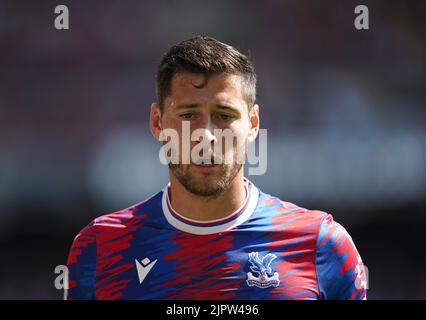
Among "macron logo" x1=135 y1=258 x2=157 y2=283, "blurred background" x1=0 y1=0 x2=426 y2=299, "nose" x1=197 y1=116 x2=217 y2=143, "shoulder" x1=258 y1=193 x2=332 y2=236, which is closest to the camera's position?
"nose" x1=197 y1=116 x2=217 y2=143

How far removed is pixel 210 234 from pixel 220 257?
0.43ft

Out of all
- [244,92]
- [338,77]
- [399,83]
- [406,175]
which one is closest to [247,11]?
[338,77]

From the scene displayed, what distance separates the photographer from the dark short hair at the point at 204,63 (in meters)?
3.31

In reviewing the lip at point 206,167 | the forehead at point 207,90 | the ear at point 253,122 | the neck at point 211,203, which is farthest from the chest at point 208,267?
the forehead at point 207,90

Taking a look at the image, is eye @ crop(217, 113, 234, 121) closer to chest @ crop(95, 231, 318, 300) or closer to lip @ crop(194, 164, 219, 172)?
lip @ crop(194, 164, 219, 172)

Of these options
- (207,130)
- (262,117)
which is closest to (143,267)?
(207,130)

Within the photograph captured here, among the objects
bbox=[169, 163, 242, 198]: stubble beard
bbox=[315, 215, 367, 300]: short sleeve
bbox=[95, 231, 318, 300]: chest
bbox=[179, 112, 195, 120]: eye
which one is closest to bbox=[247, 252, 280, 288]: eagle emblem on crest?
bbox=[95, 231, 318, 300]: chest

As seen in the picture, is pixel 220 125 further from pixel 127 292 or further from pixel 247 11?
pixel 247 11

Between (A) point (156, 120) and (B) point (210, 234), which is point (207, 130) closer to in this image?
(A) point (156, 120)

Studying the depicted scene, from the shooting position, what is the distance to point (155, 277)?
10.7 ft

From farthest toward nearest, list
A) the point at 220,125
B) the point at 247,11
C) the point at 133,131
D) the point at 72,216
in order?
1. the point at 247,11
2. the point at 133,131
3. the point at 72,216
4. the point at 220,125

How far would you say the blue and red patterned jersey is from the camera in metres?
3.21

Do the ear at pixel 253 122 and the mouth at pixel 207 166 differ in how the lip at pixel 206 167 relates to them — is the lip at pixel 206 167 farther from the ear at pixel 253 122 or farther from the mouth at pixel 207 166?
the ear at pixel 253 122

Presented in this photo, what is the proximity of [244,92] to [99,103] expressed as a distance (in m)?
6.21
